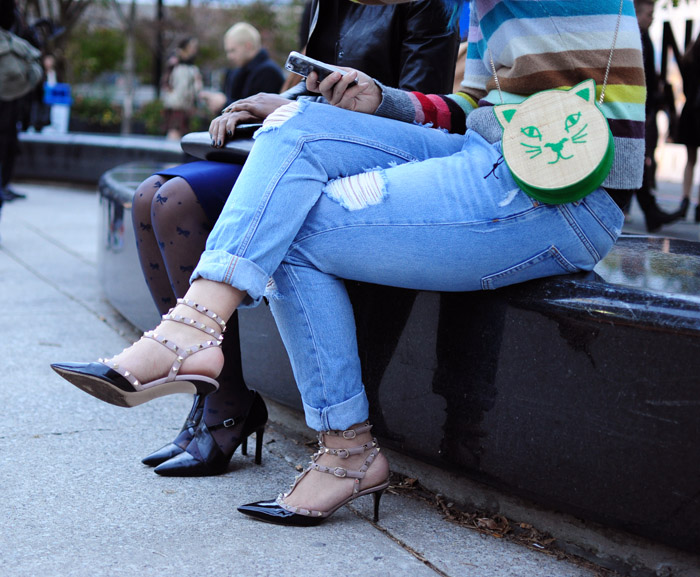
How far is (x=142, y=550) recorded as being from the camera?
174 cm

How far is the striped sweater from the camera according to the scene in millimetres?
1830

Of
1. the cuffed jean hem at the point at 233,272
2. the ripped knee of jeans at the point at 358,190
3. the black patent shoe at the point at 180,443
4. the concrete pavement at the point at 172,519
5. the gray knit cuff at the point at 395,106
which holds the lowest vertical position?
the concrete pavement at the point at 172,519

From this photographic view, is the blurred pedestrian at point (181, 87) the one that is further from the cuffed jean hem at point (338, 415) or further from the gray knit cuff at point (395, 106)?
the cuffed jean hem at point (338, 415)

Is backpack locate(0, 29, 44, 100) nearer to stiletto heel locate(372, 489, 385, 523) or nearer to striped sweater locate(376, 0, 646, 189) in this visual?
striped sweater locate(376, 0, 646, 189)

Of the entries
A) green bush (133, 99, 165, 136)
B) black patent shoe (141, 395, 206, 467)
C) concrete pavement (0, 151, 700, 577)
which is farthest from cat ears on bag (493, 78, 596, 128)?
green bush (133, 99, 165, 136)

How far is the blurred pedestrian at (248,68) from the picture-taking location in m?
6.48

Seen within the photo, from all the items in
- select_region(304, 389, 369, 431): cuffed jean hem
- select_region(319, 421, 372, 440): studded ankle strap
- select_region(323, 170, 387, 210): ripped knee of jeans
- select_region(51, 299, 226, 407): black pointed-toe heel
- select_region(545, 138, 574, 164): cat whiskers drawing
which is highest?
select_region(545, 138, 574, 164): cat whiskers drawing

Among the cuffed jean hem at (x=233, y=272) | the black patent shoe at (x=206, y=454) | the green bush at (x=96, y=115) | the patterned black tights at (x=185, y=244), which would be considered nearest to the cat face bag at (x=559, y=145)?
the cuffed jean hem at (x=233, y=272)

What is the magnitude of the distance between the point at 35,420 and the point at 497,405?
4.73 feet

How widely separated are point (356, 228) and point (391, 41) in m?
1.11

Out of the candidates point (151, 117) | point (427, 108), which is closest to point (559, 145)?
point (427, 108)

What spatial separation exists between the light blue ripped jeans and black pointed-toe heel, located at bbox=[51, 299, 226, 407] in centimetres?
12

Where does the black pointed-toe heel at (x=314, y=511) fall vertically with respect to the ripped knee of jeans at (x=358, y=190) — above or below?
below

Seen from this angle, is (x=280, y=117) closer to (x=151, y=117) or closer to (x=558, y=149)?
(x=558, y=149)
